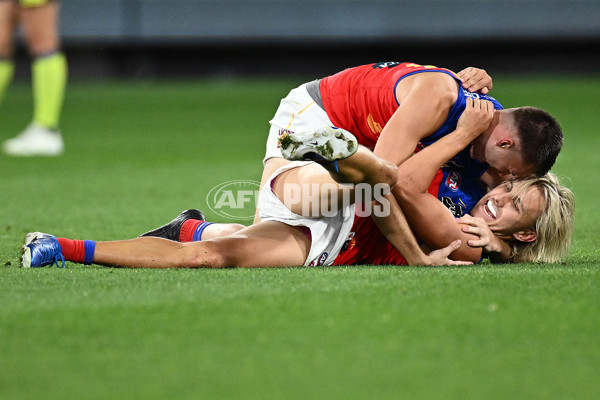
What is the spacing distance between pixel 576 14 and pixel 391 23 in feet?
9.89

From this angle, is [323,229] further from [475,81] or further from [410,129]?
[475,81]

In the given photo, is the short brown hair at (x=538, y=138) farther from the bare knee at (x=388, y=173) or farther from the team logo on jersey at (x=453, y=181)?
the bare knee at (x=388, y=173)

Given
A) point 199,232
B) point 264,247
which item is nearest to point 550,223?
point 264,247

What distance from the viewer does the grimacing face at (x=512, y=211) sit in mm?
3715

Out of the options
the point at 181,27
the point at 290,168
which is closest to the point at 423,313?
the point at 290,168

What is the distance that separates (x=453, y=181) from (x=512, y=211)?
29 cm

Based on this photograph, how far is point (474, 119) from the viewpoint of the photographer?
146 inches

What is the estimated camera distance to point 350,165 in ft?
10.8

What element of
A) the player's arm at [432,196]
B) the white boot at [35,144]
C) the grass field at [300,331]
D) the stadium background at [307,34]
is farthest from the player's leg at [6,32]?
the stadium background at [307,34]

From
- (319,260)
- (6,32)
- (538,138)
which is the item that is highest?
(6,32)

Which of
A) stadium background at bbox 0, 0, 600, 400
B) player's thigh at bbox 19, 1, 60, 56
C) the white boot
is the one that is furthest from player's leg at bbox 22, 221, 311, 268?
the white boot

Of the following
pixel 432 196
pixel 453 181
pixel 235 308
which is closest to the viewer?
pixel 235 308

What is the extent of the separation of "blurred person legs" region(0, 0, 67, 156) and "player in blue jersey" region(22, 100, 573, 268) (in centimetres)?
473

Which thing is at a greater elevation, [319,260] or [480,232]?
[480,232]
